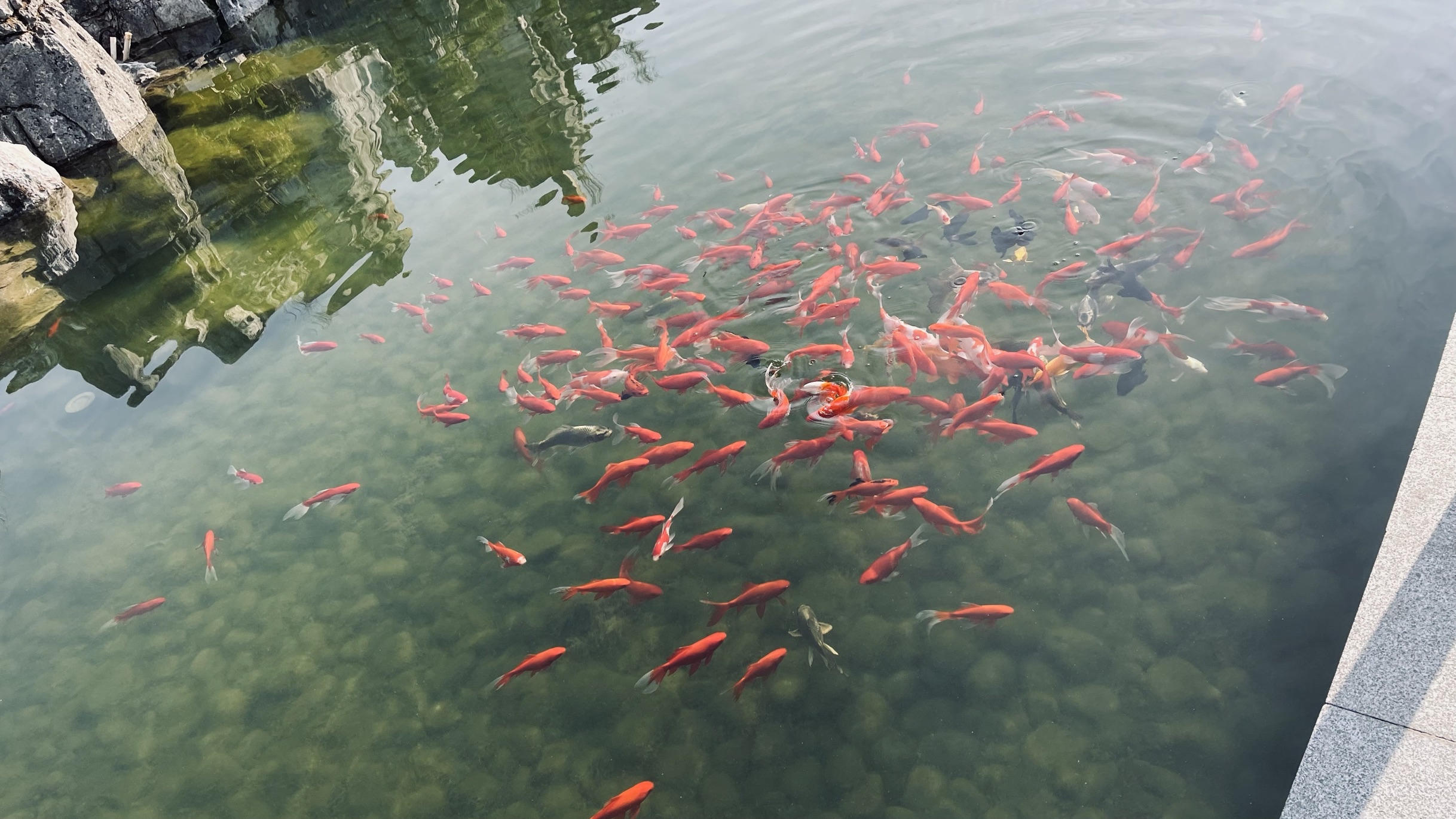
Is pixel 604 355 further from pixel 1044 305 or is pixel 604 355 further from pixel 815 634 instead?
pixel 1044 305

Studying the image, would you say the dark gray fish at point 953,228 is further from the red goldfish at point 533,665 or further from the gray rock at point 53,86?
the gray rock at point 53,86

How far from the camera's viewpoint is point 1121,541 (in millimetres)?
4230

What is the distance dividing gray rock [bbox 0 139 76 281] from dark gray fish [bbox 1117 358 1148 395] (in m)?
11.7

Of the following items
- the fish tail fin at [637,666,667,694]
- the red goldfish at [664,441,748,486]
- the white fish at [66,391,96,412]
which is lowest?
the fish tail fin at [637,666,667,694]

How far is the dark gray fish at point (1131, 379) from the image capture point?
4.97 metres

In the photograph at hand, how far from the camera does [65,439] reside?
7207 mm

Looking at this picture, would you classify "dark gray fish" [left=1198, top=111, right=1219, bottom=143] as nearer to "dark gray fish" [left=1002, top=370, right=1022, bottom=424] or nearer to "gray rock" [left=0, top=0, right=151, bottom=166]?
"dark gray fish" [left=1002, top=370, right=1022, bottom=424]

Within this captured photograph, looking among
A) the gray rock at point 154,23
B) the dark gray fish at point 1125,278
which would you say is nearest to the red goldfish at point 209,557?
the dark gray fish at point 1125,278

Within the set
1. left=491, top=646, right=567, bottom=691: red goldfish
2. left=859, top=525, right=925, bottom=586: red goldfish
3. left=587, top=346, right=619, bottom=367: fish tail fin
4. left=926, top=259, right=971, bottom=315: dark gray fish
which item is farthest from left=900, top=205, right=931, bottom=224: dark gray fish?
left=491, top=646, right=567, bottom=691: red goldfish

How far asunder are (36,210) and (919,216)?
480 inches

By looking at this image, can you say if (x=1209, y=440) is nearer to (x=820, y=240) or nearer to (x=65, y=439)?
(x=820, y=240)

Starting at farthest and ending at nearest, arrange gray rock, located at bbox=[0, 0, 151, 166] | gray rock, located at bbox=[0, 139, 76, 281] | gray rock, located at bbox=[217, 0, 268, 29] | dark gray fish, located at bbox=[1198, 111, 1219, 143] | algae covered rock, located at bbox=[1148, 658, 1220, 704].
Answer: gray rock, located at bbox=[217, 0, 268, 29], gray rock, located at bbox=[0, 0, 151, 166], gray rock, located at bbox=[0, 139, 76, 281], dark gray fish, located at bbox=[1198, 111, 1219, 143], algae covered rock, located at bbox=[1148, 658, 1220, 704]

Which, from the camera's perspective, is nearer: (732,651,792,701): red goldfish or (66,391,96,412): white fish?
(732,651,792,701): red goldfish

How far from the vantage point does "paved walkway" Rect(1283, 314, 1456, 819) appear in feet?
9.68
